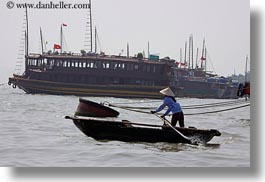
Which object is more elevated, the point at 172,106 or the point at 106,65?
the point at 106,65

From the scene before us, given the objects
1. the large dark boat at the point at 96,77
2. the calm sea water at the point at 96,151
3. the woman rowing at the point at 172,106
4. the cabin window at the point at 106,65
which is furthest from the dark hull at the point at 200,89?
the woman rowing at the point at 172,106

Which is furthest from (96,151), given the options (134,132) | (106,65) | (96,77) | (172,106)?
(96,77)

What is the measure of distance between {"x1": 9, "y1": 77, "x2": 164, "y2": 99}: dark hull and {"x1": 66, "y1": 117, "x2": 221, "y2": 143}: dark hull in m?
6.67

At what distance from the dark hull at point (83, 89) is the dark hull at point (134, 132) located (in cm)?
667

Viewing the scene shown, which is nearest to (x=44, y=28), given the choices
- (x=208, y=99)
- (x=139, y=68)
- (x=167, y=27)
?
(x=167, y=27)

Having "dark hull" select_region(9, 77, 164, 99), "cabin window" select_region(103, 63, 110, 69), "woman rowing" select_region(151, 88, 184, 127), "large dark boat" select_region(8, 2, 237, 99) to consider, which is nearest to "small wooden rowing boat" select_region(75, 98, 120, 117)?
"woman rowing" select_region(151, 88, 184, 127)

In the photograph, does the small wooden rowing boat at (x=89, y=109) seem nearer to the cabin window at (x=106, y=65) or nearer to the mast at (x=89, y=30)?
the mast at (x=89, y=30)

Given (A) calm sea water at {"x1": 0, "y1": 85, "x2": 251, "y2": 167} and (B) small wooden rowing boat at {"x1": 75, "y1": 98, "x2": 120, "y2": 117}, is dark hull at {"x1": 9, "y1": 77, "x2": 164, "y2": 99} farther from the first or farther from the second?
(A) calm sea water at {"x1": 0, "y1": 85, "x2": 251, "y2": 167}

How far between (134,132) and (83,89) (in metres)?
8.14

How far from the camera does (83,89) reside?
601 inches

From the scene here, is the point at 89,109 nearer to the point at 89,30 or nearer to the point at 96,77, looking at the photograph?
the point at 89,30

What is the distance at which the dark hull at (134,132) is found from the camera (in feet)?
23.7

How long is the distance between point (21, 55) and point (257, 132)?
352 centimetres

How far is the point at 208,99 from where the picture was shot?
14727mm
